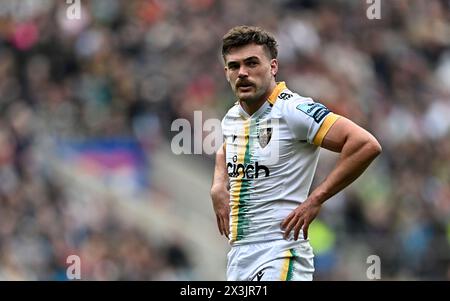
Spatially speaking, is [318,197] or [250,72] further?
[250,72]

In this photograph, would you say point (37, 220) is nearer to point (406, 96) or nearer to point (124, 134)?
point (124, 134)

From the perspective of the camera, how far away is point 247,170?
24.6 feet

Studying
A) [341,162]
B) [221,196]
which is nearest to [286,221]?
[341,162]

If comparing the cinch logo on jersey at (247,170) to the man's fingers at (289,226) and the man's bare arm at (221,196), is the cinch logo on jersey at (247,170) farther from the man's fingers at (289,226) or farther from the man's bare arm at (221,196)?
the man's fingers at (289,226)

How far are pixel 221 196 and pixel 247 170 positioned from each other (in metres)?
0.42

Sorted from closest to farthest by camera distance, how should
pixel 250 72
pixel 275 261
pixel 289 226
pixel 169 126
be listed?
pixel 289 226 < pixel 275 261 < pixel 250 72 < pixel 169 126

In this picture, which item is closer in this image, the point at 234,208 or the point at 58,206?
the point at 234,208

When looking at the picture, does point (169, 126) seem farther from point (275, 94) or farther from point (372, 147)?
point (372, 147)

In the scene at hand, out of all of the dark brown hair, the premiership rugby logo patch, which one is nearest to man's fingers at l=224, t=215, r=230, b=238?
the premiership rugby logo patch

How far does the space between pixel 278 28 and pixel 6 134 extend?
4036 millimetres

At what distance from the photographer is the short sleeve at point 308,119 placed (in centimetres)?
715

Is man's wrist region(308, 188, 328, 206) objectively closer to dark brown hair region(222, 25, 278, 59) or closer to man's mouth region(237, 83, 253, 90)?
man's mouth region(237, 83, 253, 90)
